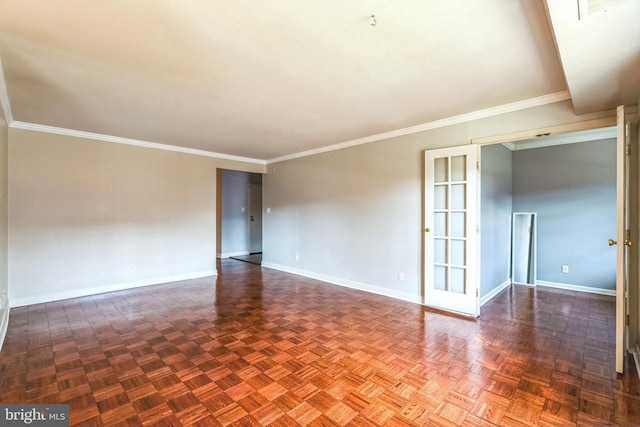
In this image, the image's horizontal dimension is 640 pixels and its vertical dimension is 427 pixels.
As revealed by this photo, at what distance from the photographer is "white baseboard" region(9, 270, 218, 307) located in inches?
148

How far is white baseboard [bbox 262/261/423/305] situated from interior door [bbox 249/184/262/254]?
2.22m

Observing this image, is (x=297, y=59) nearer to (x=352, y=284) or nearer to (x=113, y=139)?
(x=352, y=284)

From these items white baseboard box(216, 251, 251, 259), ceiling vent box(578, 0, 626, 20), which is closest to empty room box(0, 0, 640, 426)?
ceiling vent box(578, 0, 626, 20)

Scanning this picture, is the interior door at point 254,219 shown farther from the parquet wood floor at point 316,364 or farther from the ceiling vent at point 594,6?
the ceiling vent at point 594,6

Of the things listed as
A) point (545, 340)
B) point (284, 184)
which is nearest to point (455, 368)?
point (545, 340)

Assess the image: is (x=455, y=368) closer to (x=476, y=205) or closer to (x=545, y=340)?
(x=545, y=340)

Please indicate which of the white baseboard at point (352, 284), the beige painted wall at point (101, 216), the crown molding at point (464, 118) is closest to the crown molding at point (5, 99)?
the beige painted wall at point (101, 216)

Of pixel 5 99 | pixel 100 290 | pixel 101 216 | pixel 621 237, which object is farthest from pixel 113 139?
pixel 621 237

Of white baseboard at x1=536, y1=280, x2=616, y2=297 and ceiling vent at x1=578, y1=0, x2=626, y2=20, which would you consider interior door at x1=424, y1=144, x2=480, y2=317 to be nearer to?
ceiling vent at x1=578, y1=0, x2=626, y2=20

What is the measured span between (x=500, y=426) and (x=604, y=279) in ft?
13.7

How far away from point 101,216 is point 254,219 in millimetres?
4274

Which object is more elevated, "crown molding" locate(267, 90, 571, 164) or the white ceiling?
the white ceiling

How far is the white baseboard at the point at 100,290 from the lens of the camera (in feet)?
12.3

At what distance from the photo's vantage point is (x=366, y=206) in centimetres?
450
